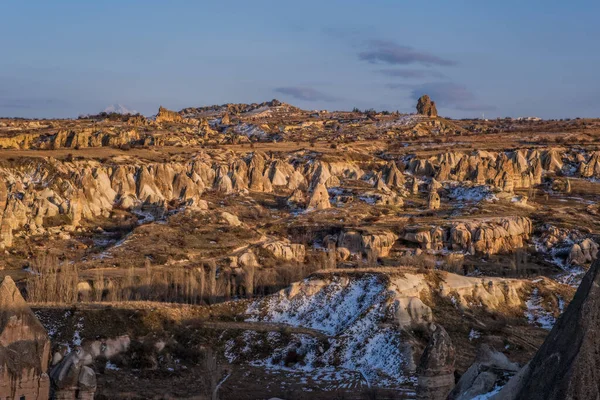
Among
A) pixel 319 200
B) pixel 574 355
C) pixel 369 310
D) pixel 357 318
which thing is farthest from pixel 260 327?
pixel 319 200

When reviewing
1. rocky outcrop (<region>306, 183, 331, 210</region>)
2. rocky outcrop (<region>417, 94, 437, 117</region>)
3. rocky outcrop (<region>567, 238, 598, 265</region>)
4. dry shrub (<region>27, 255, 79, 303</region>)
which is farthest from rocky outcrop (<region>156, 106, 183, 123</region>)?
dry shrub (<region>27, 255, 79, 303</region>)

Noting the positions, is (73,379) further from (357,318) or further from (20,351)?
(357,318)

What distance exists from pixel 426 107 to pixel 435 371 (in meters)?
178

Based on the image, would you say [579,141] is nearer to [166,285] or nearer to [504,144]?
[504,144]

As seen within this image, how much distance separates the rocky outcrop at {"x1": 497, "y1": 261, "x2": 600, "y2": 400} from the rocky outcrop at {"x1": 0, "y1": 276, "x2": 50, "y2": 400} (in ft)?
36.0

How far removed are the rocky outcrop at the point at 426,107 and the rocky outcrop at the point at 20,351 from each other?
17599cm

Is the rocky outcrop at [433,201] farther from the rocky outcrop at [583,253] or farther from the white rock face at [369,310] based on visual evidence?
the white rock face at [369,310]

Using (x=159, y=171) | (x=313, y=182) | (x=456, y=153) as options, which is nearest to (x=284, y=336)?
(x=159, y=171)

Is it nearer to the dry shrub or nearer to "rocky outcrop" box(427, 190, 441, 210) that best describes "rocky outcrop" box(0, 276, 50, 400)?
the dry shrub

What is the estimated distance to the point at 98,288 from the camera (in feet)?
177

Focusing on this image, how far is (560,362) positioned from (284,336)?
29347mm

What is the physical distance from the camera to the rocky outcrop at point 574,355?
12367mm

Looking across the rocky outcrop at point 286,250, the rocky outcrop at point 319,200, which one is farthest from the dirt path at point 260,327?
the rocky outcrop at point 319,200

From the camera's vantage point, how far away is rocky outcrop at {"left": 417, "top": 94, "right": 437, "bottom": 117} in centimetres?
19450
